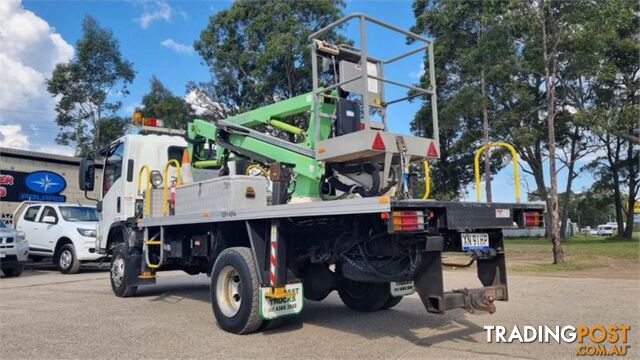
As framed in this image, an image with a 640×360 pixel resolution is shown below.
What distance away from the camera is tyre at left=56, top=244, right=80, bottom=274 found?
47.7 ft

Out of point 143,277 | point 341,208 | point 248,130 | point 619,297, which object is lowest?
point 619,297

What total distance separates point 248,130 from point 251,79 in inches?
911

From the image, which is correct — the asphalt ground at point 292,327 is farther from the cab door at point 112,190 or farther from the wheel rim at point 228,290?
the cab door at point 112,190

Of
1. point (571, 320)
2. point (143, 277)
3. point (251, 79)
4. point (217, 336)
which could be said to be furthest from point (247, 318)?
point (251, 79)

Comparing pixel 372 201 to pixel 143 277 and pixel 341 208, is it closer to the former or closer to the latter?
pixel 341 208

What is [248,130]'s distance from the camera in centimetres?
780

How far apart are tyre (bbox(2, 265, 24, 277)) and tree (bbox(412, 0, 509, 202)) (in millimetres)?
14954

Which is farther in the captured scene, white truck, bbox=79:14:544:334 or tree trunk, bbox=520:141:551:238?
tree trunk, bbox=520:141:551:238

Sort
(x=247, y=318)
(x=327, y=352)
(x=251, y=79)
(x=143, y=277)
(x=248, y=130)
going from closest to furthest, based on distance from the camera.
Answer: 1. (x=327, y=352)
2. (x=247, y=318)
3. (x=248, y=130)
4. (x=143, y=277)
5. (x=251, y=79)

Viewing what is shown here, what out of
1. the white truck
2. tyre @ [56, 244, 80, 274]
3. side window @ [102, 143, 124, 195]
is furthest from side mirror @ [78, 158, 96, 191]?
tyre @ [56, 244, 80, 274]

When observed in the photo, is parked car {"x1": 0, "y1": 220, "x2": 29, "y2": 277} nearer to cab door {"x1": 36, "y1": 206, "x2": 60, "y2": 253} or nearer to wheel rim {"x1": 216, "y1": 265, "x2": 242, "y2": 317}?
cab door {"x1": 36, "y1": 206, "x2": 60, "y2": 253}

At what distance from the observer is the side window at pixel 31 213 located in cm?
1616

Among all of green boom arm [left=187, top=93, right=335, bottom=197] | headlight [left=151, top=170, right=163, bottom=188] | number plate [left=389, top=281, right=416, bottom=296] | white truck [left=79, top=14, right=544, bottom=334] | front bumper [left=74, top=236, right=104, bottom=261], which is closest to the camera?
white truck [left=79, top=14, right=544, bottom=334]

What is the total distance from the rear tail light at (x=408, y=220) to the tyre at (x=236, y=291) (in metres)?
2.04
